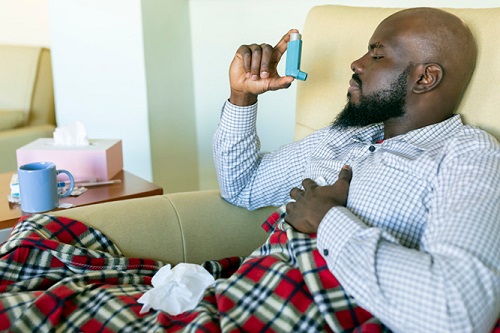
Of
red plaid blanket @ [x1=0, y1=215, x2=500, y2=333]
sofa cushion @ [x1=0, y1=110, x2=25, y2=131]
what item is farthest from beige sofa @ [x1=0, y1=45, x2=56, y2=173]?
red plaid blanket @ [x1=0, y1=215, x2=500, y2=333]

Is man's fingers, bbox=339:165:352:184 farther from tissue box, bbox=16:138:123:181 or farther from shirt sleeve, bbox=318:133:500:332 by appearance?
tissue box, bbox=16:138:123:181

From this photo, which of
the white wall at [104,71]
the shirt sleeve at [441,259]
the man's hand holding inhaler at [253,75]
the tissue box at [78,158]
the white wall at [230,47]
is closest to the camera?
the shirt sleeve at [441,259]

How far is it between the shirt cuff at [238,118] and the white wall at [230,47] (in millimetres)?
697

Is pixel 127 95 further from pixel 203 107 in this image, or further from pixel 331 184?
pixel 331 184

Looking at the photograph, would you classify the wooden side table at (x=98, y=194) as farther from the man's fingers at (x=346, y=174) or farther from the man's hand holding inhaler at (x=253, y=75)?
the man's fingers at (x=346, y=174)

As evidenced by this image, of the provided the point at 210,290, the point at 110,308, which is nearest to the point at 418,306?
the point at 210,290

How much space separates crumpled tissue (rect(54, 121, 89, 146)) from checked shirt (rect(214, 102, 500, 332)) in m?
0.71

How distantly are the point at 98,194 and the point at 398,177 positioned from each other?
83 cm

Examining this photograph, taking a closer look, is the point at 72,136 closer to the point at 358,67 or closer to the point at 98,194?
the point at 98,194

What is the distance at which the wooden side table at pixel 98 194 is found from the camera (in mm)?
1346

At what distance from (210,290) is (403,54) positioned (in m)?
0.60

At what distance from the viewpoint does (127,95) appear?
2279mm

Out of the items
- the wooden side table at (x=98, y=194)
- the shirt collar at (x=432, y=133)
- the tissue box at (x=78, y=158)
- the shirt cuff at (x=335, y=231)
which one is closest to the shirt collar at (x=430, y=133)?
the shirt collar at (x=432, y=133)

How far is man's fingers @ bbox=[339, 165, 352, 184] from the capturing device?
1103mm
